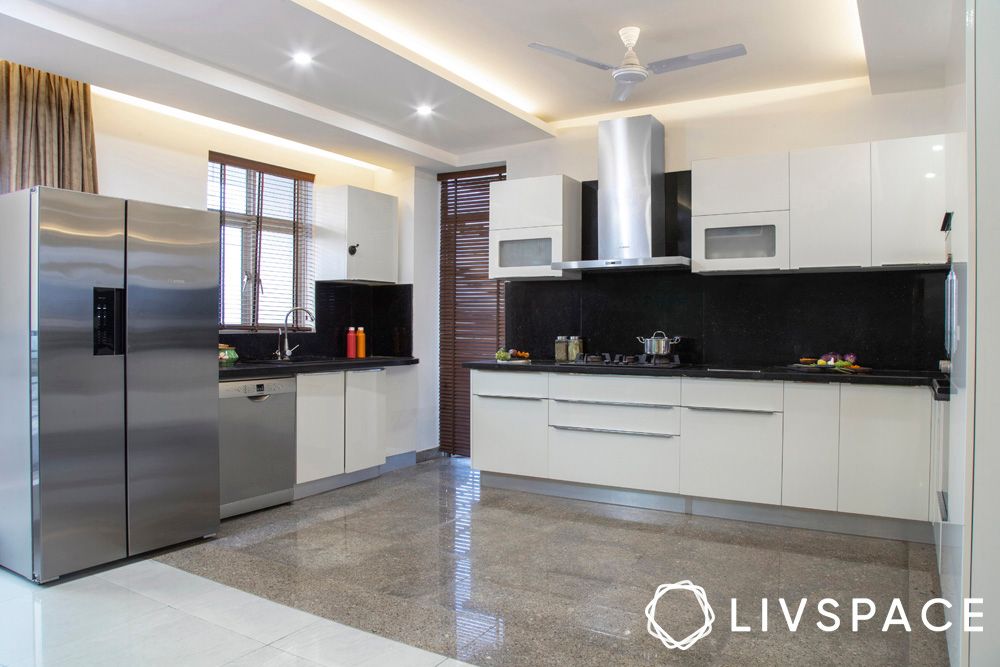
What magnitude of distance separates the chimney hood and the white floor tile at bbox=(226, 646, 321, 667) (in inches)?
120

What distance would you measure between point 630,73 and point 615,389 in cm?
188

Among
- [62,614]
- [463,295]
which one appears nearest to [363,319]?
[463,295]

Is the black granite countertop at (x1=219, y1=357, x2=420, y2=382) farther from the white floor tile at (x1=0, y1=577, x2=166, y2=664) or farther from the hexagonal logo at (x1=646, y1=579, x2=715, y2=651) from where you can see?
the hexagonal logo at (x1=646, y1=579, x2=715, y2=651)

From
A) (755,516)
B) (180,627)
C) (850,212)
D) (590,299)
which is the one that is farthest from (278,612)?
(850,212)

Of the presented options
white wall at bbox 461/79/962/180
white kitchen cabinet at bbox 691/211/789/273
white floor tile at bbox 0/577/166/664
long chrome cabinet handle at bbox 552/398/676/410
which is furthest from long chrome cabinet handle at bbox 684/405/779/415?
white floor tile at bbox 0/577/166/664

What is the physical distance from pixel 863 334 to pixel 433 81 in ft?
10.0

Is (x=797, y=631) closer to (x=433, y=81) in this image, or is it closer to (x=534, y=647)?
(x=534, y=647)

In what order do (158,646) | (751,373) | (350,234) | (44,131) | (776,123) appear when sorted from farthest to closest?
(350,234) < (776,123) < (751,373) < (44,131) < (158,646)

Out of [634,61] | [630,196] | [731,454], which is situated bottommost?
[731,454]

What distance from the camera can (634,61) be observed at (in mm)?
3596

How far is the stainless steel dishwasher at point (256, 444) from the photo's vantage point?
3.91 meters

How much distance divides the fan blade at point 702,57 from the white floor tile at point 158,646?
3.19 m

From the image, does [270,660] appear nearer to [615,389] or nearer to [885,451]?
[615,389]

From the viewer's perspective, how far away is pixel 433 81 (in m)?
3.98
